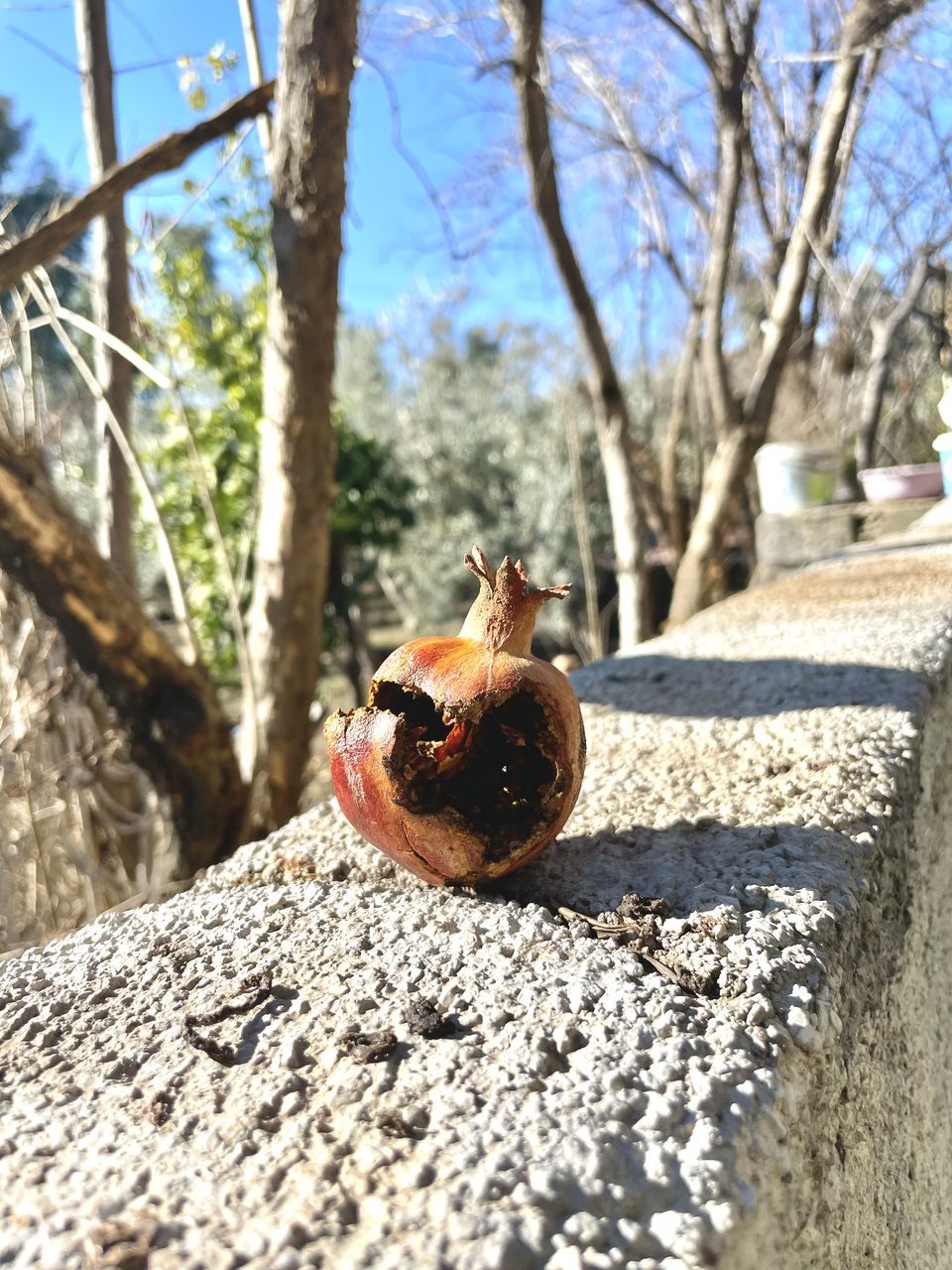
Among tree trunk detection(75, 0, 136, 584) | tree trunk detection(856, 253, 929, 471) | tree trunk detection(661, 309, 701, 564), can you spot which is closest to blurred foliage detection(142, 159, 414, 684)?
tree trunk detection(75, 0, 136, 584)

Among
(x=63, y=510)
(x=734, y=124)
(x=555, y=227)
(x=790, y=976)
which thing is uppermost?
(x=734, y=124)

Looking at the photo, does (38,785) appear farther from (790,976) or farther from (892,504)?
(892,504)

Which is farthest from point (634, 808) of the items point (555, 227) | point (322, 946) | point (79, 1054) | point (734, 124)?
point (734, 124)

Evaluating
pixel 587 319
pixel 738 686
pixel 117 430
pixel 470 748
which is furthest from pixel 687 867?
pixel 587 319

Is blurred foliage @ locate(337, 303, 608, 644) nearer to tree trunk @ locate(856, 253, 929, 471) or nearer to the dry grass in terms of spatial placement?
tree trunk @ locate(856, 253, 929, 471)

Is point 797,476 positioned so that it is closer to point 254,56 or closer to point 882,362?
point 882,362

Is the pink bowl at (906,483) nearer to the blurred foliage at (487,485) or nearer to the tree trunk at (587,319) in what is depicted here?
the tree trunk at (587,319)
